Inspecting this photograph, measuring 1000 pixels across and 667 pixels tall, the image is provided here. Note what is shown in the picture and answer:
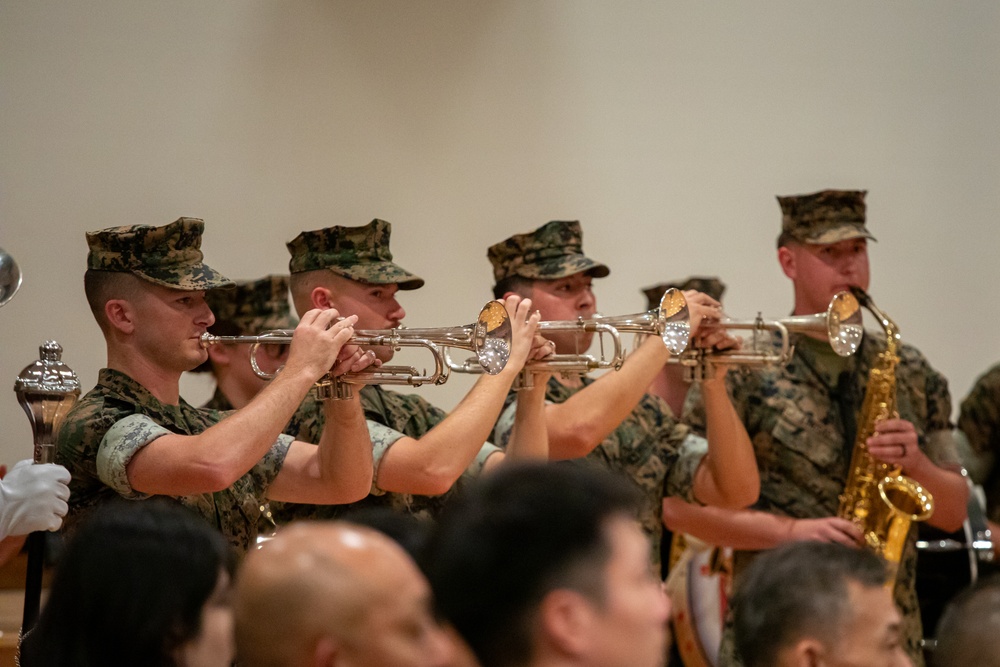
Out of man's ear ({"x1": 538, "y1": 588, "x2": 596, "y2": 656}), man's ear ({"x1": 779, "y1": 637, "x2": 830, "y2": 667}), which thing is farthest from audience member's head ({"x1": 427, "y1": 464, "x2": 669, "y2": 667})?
man's ear ({"x1": 779, "y1": 637, "x2": 830, "y2": 667})

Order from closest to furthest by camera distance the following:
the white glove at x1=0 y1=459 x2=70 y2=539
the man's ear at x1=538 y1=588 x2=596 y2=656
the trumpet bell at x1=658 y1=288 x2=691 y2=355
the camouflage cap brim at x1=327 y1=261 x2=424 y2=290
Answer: the man's ear at x1=538 y1=588 x2=596 y2=656 → the white glove at x1=0 y1=459 x2=70 y2=539 → the camouflage cap brim at x1=327 y1=261 x2=424 y2=290 → the trumpet bell at x1=658 y1=288 x2=691 y2=355

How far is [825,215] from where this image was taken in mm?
5234

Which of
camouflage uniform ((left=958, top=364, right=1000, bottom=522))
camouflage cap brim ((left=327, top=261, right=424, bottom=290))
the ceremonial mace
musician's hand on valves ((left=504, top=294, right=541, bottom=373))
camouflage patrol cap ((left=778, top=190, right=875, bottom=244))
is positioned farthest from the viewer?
camouflage uniform ((left=958, top=364, right=1000, bottom=522))

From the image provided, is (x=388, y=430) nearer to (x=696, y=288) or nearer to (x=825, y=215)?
(x=825, y=215)

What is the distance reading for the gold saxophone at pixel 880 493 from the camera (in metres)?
4.87

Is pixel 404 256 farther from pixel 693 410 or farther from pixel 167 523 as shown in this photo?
pixel 167 523

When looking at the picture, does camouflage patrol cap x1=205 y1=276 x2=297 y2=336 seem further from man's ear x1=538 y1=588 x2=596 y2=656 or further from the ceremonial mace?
man's ear x1=538 y1=588 x2=596 y2=656

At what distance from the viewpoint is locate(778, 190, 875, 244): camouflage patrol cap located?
17.0 feet

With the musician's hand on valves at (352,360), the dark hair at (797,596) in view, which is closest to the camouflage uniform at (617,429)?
the musician's hand on valves at (352,360)

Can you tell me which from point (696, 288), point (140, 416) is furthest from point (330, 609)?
point (696, 288)

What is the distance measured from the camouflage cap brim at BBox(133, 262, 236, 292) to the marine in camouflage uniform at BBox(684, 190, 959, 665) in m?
1.98

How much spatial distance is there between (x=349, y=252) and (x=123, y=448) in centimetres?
126

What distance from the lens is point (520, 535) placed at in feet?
6.25

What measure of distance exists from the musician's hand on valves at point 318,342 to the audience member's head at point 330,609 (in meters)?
1.66
